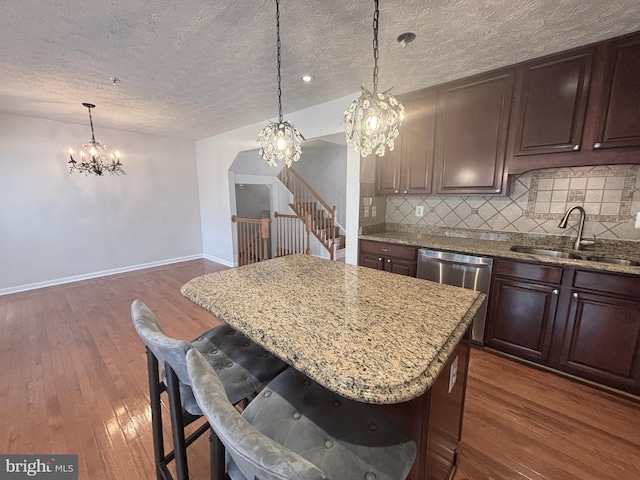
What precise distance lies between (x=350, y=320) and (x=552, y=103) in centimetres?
234

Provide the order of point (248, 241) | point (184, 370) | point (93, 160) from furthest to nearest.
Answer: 1. point (248, 241)
2. point (93, 160)
3. point (184, 370)

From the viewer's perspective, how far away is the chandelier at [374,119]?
1262 mm

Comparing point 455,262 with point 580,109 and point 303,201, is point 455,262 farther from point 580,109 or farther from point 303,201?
point 303,201

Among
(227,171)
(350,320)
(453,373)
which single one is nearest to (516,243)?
(453,373)

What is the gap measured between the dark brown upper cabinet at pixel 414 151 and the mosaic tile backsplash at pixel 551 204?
0.94 feet

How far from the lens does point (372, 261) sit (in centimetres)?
288

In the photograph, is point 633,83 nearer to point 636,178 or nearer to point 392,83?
point 636,178

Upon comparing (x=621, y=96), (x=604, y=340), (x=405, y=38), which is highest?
(x=405, y=38)

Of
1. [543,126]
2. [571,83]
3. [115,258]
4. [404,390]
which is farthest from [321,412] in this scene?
[115,258]

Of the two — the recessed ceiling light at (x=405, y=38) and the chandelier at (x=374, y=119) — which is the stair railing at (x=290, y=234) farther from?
the chandelier at (x=374, y=119)

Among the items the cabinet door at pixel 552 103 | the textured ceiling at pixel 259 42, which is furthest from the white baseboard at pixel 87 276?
the cabinet door at pixel 552 103

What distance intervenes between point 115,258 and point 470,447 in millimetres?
5346

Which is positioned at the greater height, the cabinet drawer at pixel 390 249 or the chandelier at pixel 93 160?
the chandelier at pixel 93 160

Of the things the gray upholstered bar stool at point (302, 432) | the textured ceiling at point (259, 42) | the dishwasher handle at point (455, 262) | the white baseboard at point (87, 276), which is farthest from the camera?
the white baseboard at point (87, 276)
